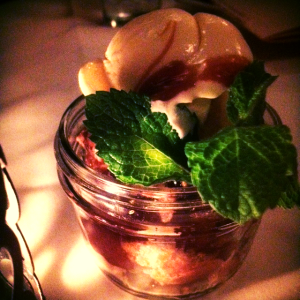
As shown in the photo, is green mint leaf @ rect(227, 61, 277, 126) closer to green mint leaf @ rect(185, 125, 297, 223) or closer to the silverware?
green mint leaf @ rect(185, 125, 297, 223)

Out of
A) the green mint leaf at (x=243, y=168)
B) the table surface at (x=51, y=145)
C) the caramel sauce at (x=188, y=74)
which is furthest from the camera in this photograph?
the table surface at (x=51, y=145)

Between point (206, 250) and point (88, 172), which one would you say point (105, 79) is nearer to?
point (88, 172)

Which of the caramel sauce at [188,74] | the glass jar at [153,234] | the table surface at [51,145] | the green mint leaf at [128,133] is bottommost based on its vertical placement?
the table surface at [51,145]

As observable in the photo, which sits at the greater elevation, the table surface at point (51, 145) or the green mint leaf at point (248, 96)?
the green mint leaf at point (248, 96)

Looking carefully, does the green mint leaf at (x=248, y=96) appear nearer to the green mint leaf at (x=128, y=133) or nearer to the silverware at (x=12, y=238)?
the green mint leaf at (x=128, y=133)

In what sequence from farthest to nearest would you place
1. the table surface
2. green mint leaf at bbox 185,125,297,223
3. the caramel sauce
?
the table surface → the caramel sauce → green mint leaf at bbox 185,125,297,223

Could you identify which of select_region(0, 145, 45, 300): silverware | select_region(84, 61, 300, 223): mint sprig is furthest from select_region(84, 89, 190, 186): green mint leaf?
select_region(0, 145, 45, 300): silverware

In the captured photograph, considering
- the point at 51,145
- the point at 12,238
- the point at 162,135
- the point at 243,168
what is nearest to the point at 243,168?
the point at 243,168

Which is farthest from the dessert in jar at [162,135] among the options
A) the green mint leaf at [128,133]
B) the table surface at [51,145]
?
the table surface at [51,145]
